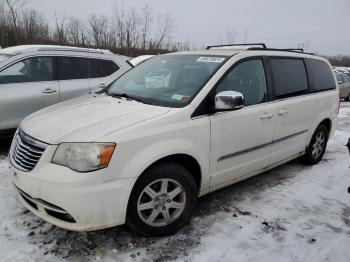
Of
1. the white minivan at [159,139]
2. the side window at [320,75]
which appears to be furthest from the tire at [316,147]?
the white minivan at [159,139]

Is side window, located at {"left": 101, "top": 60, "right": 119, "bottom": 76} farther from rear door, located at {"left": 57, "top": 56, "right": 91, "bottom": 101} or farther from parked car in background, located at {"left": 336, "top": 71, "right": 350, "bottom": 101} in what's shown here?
parked car in background, located at {"left": 336, "top": 71, "right": 350, "bottom": 101}

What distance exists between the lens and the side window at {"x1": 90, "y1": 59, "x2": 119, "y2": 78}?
652 centimetres

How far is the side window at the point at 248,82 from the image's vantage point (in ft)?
12.1

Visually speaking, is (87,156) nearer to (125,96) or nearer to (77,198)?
(77,198)

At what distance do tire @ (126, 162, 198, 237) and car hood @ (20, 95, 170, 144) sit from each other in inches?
18.7

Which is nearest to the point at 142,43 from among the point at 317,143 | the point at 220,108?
the point at 317,143

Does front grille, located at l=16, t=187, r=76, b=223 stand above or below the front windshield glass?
below

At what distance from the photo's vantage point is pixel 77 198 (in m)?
2.70

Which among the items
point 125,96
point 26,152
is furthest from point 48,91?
point 26,152

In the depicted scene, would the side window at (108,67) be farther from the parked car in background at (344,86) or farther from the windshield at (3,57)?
the parked car in background at (344,86)

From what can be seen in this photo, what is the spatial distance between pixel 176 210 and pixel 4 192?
2030mm

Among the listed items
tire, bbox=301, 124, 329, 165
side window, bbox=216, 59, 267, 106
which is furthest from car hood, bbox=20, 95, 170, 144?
tire, bbox=301, 124, 329, 165

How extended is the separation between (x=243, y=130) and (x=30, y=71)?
3742mm

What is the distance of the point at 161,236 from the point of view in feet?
10.7
